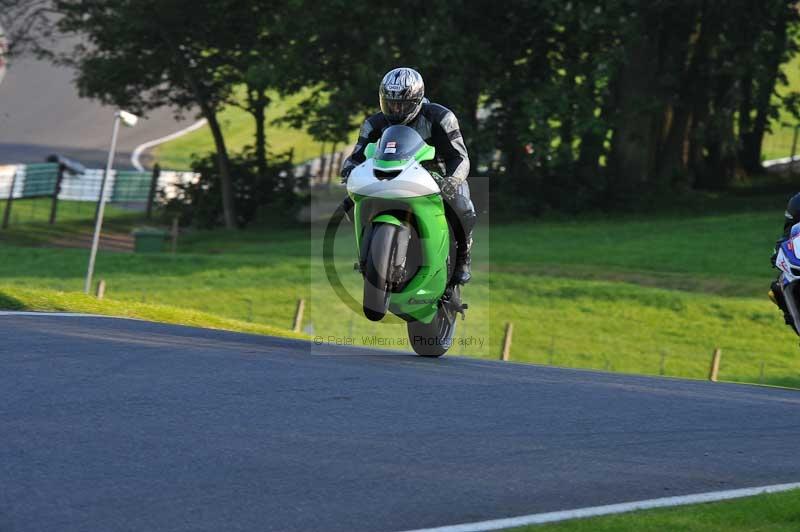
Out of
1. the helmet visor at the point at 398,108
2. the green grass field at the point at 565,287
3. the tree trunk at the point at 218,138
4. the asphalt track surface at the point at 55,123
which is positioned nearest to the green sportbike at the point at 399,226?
the helmet visor at the point at 398,108

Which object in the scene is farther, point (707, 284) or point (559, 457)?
point (707, 284)

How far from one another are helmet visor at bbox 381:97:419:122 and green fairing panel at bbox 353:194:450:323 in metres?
0.69

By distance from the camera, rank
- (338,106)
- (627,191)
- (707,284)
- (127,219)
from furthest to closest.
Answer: (127,219) < (627,191) < (338,106) < (707,284)

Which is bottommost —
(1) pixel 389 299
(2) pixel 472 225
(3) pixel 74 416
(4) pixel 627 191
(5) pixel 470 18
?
(3) pixel 74 416

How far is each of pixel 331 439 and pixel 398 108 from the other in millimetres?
4096

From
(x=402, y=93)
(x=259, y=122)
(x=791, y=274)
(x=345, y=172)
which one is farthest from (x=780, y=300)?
(x=259, y=122)

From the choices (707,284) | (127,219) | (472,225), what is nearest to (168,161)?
(127,219)

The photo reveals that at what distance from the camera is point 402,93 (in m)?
10.9

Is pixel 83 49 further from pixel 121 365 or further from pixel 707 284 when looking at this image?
pixel 121 365

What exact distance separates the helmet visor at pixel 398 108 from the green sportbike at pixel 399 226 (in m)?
0.26

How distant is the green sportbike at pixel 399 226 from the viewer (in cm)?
1055


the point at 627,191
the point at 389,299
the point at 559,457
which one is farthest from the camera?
the point at 627,191

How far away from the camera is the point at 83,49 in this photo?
4509cm

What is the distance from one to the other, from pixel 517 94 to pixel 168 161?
21.4 meters
